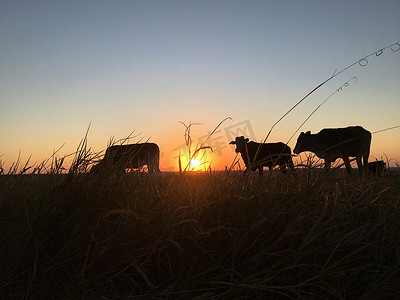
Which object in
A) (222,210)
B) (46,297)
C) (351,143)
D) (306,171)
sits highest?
(351,143)

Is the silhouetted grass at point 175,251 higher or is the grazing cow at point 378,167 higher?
the grazing cow at point 378,167

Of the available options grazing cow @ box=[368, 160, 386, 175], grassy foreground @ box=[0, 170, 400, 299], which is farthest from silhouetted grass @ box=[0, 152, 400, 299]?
grazing cow @ box=[368, 160, 386, 175]

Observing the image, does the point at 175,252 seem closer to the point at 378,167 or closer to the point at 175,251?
the point at 175,251

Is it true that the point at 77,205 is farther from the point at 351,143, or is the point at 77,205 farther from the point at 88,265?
the point at 351,143

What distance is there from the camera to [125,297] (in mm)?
1514

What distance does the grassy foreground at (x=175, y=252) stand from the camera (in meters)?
1.56

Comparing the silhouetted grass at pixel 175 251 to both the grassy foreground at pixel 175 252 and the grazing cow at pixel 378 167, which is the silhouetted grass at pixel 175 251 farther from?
the grazing cow at pixel 378 167

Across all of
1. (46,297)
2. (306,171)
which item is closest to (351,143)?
(306,171)

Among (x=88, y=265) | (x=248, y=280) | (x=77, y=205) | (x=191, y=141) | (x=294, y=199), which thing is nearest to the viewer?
(x=248, y=280)

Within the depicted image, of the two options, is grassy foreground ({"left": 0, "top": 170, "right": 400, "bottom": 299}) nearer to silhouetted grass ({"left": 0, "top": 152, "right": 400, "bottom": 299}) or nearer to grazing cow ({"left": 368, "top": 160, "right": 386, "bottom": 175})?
silhouetted grass ({"left": 0, "top": 152, "right": 400, "bottom": 299})

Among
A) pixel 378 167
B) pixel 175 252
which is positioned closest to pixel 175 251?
pixel 175 252

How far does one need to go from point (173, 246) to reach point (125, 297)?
38 centimetres

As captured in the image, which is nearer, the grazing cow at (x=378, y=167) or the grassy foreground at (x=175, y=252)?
the grassy foreground at (x=175, y=252)

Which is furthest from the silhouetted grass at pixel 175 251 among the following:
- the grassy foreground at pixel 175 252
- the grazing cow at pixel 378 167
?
the grazing cow at pixel 378 167
